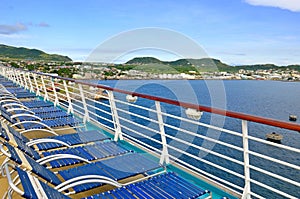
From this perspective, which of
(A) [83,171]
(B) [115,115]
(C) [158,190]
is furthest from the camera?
(B) [115,115]

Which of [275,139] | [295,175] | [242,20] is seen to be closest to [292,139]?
[275,139]

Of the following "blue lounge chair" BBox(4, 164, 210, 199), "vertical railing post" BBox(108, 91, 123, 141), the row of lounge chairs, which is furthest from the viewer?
"vertical railing post" BBox(108, 91, 123, 141)

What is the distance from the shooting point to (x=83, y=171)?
2.37 m

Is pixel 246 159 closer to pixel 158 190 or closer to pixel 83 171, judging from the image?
pixel 158 190

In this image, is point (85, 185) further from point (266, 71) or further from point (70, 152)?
point (266, 71)

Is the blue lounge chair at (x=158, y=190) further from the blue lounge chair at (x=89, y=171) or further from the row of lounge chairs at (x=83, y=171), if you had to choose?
the blue lounge chair at (x=89, y=171)

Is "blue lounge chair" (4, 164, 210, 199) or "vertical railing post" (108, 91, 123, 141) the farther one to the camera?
"vertical railing post" (108, 91, 123, 141)

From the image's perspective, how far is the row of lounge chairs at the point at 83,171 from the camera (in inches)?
72.7

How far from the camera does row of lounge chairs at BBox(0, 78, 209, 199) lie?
185 cm

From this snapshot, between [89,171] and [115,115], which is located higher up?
[115,115]

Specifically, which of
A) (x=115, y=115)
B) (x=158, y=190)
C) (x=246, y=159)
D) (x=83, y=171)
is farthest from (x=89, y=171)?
(x=115, y=115)

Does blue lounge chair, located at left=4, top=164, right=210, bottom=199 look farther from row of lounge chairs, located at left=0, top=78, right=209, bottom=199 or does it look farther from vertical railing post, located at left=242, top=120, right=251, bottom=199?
vertical railing post, located at left=242, top=120, right=251, bottom=199

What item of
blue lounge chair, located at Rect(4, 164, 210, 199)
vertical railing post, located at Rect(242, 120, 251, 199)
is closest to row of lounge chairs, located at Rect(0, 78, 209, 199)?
blue lounge chair, located at Rect(4, 164, 210, 199)

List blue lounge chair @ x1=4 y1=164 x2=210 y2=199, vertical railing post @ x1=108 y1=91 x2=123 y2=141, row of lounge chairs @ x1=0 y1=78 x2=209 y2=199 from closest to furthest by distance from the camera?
row of lounge chairs @ x1=0 y1=78 x2=209 y2=199
blue lounge chair @ x1=4 y1=164 x2=210 y2=199
vertical railing post @ x1=108 y1=91 x2=123 y2=141
